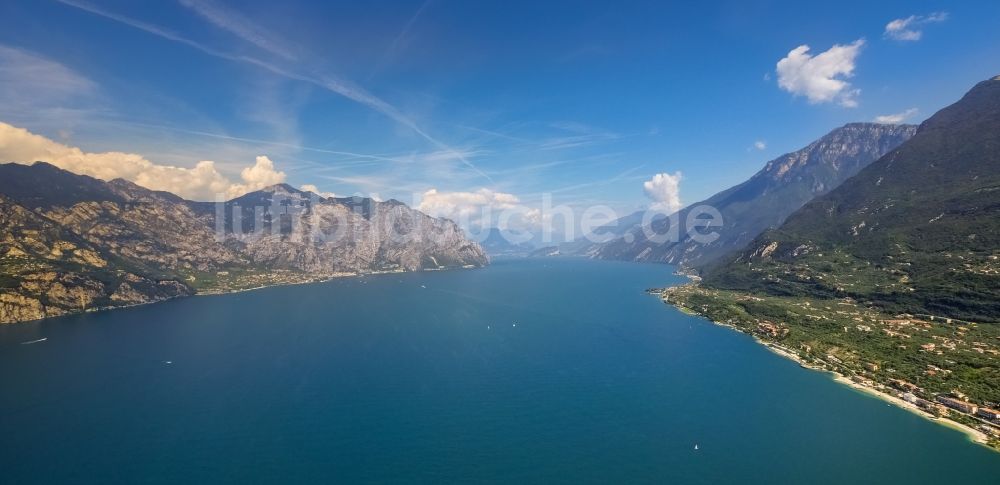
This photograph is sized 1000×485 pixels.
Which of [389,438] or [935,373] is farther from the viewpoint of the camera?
[935,373]

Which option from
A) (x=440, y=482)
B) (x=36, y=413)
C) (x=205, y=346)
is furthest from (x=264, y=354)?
(x=440, y=482)

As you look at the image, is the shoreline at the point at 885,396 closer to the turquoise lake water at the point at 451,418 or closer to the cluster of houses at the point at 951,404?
the cluster of houses at the point at 951,404

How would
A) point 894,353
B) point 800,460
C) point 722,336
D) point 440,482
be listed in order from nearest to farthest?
point 440,482
point 800,460
point 894,353
point 722,336

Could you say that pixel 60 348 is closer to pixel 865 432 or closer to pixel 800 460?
pixel 800 460

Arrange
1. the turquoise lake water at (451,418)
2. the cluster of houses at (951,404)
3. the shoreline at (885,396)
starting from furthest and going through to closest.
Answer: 1. the cluster of houses at (951,404)
2. the shoreline at (885,396)
3. the turquoise lake water at (451,418)

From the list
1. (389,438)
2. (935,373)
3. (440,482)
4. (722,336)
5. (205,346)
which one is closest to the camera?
(440,482)

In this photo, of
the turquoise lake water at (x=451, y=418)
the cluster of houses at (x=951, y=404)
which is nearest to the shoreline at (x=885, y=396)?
the cluster of houses at (x=951, y=404)

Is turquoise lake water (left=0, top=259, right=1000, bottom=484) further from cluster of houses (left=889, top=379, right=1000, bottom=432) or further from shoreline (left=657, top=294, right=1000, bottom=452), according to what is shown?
cluster of houses (left=889, top=379, right=1000, bottom=432)

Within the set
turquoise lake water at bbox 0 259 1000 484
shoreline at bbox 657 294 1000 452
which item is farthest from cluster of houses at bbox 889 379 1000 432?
turquoise lake water at bbox 0 259 1000 484
